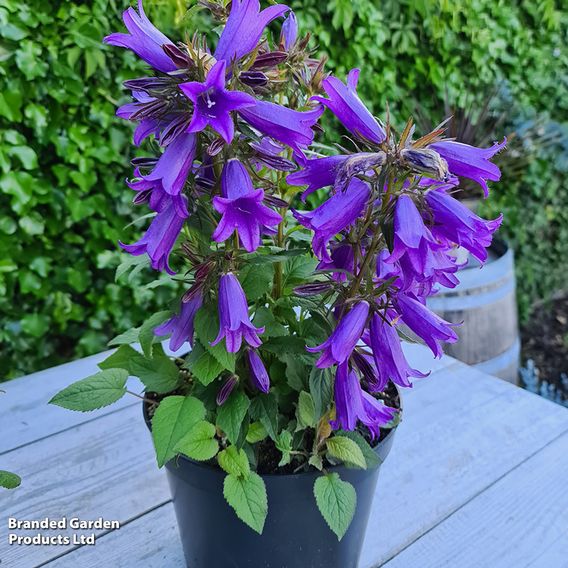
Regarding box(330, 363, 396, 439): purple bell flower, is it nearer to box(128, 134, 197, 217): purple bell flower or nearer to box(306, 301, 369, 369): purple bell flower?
box(306, 301, 369, 369): purple bell flower

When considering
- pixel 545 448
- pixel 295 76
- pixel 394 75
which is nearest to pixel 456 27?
pixel 394 75

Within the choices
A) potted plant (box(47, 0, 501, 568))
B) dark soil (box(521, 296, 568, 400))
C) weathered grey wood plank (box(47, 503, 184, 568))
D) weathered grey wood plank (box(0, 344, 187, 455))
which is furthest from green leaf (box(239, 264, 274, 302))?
dark soil (box(521, 296, 568, 400))

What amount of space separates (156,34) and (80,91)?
106 cm

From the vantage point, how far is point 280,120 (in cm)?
42

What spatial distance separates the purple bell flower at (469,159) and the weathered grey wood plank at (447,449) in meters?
0.46

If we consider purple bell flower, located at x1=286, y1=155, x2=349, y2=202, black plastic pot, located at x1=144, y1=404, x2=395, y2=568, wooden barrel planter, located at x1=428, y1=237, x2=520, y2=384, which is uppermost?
purple bell flower, located at x1=286, y1=155, x2=349, y2=202

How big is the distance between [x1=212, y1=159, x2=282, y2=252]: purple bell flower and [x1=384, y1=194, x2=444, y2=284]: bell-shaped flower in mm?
87

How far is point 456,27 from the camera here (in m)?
2.18

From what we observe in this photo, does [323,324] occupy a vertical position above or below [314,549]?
above

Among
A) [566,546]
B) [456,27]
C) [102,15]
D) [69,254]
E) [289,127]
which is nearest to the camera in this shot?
[289,127]

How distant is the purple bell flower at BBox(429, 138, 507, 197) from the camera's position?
17.5 inches

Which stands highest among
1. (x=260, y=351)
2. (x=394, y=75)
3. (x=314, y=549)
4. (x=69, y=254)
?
(x=394, y=75)

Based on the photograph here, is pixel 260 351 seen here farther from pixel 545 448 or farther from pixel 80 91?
pixel 80 91

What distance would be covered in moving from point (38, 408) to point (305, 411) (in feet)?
1.76
